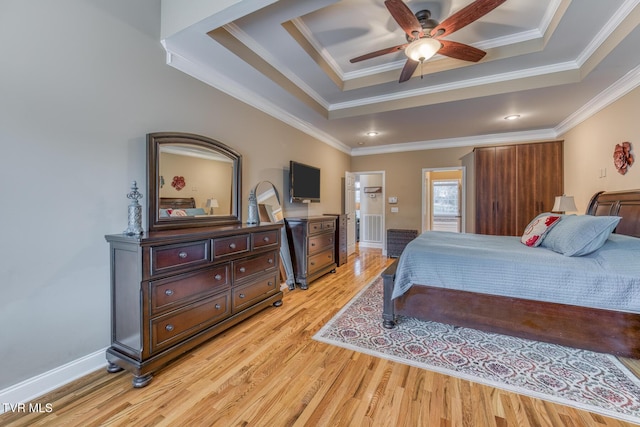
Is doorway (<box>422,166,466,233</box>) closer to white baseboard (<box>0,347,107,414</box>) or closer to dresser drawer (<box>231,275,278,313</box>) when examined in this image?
dresser drawer (<box>231,275,278,313</box>)

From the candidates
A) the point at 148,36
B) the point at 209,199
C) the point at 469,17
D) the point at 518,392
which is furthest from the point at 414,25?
the point at 518,392

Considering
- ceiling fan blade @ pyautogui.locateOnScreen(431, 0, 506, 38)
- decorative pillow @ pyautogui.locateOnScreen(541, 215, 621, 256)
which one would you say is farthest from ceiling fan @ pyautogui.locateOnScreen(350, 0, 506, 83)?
decorative pillow @ pyautogui.locateOnScreen(541, 215, 621, 256)

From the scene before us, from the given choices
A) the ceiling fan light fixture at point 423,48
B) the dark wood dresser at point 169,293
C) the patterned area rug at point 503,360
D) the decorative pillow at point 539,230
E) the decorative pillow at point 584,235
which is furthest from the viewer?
the decorative pillow at point 539,230

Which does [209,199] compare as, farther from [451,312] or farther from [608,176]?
[608,176]

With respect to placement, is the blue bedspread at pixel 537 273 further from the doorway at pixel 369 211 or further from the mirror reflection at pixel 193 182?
the doorway at pixel 369 211

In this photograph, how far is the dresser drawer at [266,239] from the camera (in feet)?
8.43

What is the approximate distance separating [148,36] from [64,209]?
151 centimetres

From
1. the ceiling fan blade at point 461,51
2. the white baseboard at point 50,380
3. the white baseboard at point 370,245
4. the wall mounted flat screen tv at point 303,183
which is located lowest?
the white baseboard at point 50,380

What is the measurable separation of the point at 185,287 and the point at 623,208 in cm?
432

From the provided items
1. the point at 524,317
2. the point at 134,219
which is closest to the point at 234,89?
the point at 134,219

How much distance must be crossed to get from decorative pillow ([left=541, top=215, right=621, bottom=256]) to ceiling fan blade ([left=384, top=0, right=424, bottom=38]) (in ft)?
6.97

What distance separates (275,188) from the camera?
→ 146 inches

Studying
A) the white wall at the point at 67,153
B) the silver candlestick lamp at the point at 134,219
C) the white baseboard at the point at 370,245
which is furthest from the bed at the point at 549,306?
the white baseboard at the point at 370,245

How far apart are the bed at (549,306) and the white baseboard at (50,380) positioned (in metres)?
2.32
